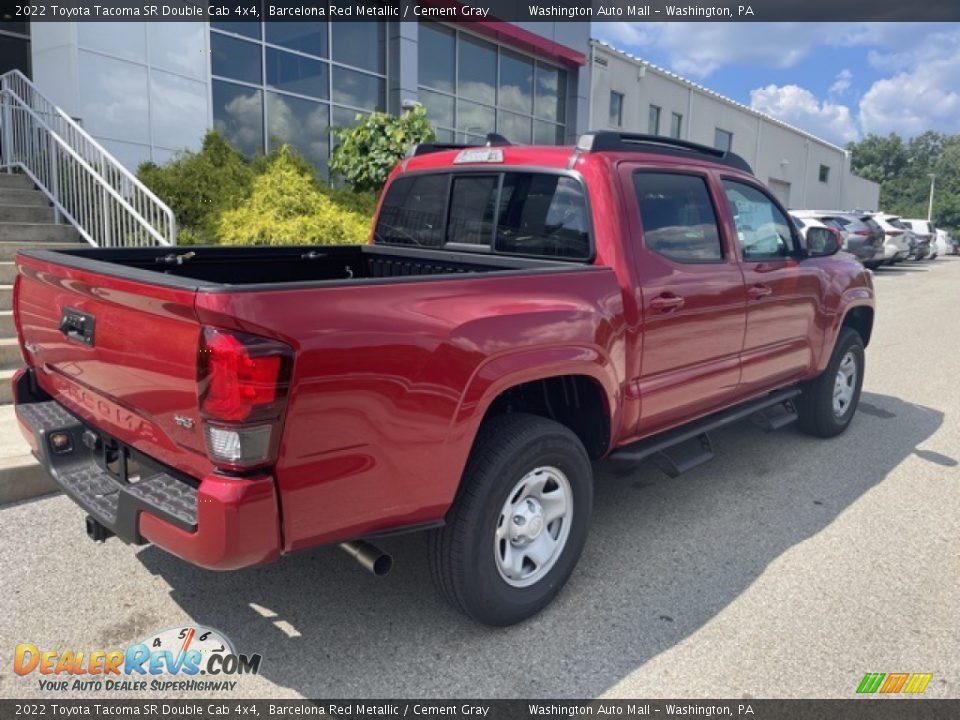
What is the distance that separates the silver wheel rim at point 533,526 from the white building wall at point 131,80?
9.66 metres

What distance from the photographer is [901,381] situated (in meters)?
7.97

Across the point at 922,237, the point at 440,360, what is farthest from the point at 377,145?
the point at 922,237

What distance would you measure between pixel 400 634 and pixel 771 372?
293 centimetres

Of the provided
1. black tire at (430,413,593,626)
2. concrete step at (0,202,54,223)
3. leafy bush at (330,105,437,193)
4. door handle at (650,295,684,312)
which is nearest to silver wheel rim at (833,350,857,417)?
door handle at (650,295,684,312)

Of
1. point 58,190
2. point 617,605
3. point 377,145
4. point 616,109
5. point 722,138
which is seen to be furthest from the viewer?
point 722,138

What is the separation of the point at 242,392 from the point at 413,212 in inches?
99.1

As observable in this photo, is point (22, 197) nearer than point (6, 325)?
No

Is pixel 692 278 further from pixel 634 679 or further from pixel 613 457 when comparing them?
pixel 634 679

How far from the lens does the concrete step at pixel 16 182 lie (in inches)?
341

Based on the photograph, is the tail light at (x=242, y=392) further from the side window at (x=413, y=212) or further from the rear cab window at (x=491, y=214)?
the side window at (x=413, y=212)

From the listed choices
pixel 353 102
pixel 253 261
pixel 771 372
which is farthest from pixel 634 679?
pixel 353 102

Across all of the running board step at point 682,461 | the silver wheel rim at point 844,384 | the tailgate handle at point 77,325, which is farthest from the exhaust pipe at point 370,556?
the silver wheel rim at point 844,384

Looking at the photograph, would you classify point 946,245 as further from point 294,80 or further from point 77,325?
point 77,325

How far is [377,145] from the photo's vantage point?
10.8 m
